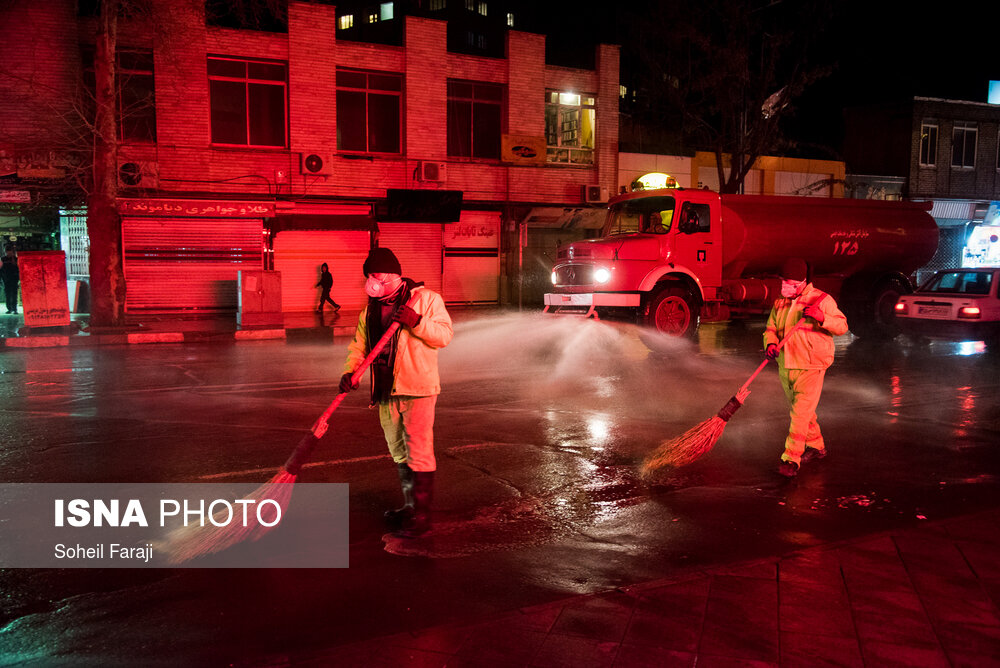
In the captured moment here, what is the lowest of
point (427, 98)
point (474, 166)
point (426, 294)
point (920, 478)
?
point (920, 478)

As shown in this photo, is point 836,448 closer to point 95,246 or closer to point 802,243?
point 802,243

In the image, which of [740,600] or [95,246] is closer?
[740,600]

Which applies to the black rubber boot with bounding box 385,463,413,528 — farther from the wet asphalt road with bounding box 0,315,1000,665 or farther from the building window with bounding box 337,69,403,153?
the building window with bounding box 337,69,403,153

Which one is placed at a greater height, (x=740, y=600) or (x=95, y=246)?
(x=95, y=246)

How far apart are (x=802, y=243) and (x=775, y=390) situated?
7052 millimetres

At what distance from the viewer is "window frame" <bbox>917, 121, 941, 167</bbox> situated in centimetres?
3578

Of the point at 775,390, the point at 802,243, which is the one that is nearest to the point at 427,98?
the point at 802,243

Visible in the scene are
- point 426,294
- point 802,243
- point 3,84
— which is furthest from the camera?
point 3,84

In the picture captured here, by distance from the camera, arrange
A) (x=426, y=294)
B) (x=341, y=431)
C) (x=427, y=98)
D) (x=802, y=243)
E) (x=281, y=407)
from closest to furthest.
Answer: (x=426, y=294) < (x=341, y=431) < (x=281, y=407) < (x=802, y=243) < (x=427, y=98)

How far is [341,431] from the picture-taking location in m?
8.47

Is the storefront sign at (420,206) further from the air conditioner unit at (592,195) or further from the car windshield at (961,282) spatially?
the car windshield at (961,282)

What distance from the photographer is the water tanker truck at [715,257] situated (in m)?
15.9

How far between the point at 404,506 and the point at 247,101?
822 inches

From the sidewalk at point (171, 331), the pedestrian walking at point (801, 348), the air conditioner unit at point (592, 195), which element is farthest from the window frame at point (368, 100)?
the pedestrian walking at point (801, 348)
